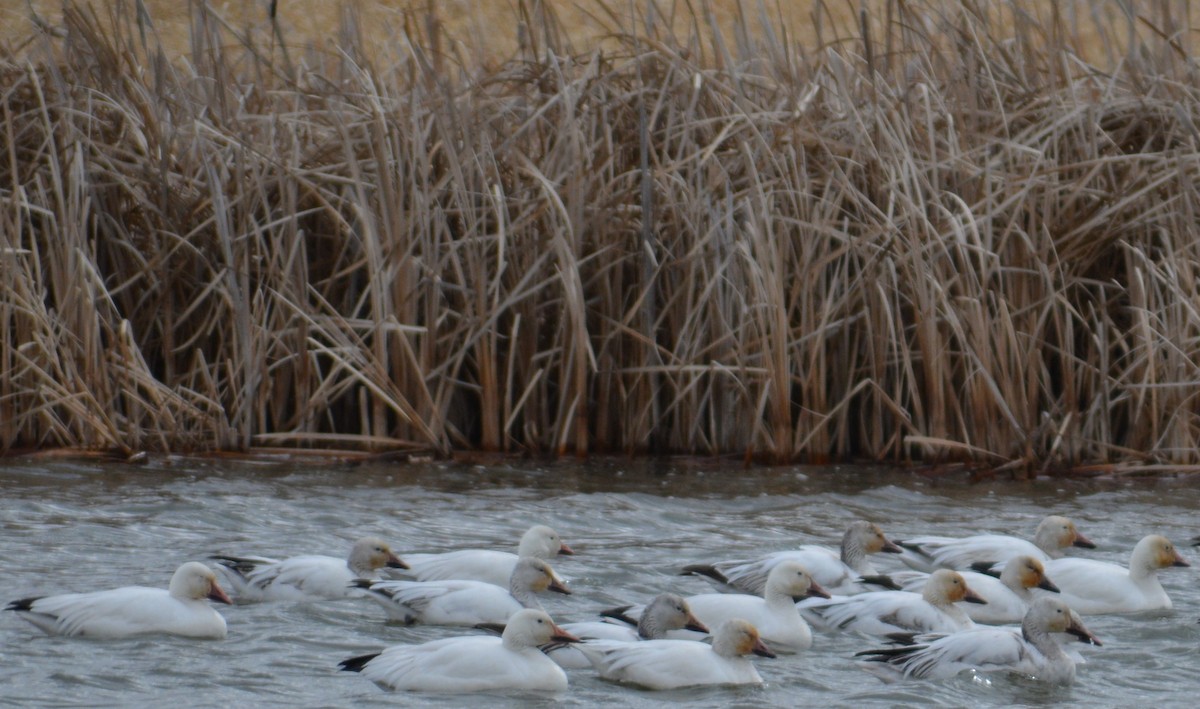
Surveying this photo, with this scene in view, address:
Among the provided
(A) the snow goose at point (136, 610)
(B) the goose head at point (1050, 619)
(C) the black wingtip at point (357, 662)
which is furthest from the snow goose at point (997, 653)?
(A) the snow goose at point (136, 610)

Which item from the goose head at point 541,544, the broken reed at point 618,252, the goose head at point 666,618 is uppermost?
the broken reed at point 618,252

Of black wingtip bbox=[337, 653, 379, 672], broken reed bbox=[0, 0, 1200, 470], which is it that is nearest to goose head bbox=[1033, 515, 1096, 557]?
broken reed bbox=[0, 0, 1200, 470]

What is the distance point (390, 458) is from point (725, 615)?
3346 mm

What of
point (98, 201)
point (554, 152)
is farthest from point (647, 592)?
point (98, 201)

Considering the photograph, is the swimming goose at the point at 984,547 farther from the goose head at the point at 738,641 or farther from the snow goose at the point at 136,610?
the snow goose at the point at 136,610

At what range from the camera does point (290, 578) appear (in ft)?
19.3

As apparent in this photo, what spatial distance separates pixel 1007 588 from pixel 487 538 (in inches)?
83.2

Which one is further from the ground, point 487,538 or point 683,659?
point 487,538

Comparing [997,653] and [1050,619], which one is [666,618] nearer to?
[997,653]

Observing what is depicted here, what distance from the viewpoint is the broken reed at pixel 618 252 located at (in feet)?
27.6

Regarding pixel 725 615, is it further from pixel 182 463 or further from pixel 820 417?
pixel 182 463

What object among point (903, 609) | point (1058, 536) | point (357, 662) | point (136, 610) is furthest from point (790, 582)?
point (136, 610)

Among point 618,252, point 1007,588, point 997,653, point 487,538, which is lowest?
point 997,653

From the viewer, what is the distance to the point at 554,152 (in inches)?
345
